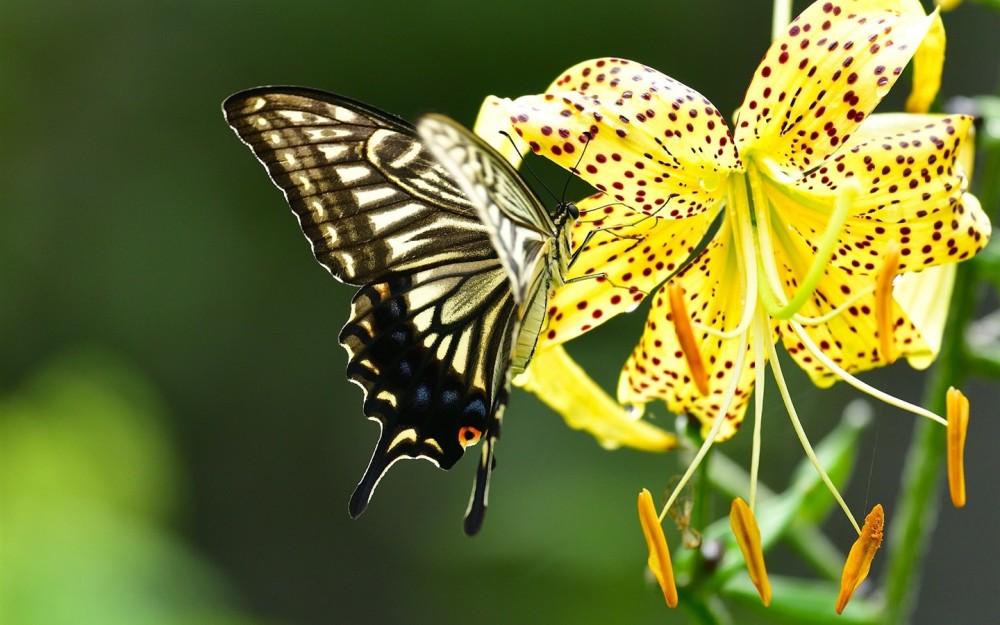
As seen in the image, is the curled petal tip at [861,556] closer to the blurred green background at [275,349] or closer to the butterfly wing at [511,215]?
the butterfly wing at [511,215]

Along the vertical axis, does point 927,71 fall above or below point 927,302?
above

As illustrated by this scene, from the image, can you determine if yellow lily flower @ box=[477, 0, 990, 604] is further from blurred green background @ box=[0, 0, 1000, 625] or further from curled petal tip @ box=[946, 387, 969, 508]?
blurred green background @ box=[0, 0, 1000, 625]

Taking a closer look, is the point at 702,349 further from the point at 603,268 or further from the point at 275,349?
the point at 275,349

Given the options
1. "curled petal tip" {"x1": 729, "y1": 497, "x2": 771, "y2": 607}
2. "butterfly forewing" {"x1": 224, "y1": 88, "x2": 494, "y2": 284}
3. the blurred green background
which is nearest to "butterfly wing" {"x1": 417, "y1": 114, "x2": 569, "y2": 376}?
"butterfly forewing" {"x1": 224, "y1": 88, "x2": 494, "y2": 284}

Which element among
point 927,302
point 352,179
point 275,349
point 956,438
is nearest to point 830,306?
point 927,302

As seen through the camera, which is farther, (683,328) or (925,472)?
(925,472)

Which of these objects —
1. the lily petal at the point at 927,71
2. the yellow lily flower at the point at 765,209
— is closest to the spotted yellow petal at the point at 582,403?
the yellow lily flower at the point at 765,209

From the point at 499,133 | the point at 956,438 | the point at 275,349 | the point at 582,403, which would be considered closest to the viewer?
the point at 956,438
